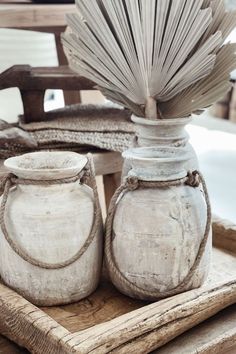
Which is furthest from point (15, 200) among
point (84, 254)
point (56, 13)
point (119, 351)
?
point (56, 13)

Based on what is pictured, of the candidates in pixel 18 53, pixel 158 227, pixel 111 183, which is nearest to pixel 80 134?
pixel 111 183

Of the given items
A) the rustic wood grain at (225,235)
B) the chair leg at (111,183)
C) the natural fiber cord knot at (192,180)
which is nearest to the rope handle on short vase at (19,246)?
the natural fiber cord knot at (192,180)

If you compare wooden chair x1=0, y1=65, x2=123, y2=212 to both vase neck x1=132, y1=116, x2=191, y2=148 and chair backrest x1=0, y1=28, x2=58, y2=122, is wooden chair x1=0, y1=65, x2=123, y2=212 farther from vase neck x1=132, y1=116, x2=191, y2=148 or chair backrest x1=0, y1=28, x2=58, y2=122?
chair backrest x1=0, y1=28, x2=58, y2=122

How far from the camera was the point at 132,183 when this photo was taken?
74cm

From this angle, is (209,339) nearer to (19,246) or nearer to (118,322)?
(118,322)

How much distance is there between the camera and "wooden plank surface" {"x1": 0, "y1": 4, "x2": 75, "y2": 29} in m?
1.24

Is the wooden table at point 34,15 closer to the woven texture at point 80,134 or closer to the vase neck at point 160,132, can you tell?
the woven texture at point 80,134

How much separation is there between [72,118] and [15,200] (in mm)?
452

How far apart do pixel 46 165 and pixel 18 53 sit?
94cm

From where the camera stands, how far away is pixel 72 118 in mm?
1185

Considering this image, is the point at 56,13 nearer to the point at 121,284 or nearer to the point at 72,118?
the point at 72,118

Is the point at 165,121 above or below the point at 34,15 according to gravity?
below

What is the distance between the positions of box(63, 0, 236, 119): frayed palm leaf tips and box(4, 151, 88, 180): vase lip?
0.13 meters

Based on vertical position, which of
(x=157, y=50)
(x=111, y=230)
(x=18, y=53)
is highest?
(x=157, y=50)
